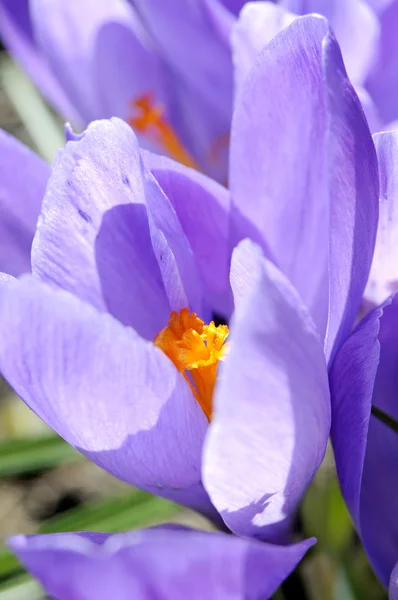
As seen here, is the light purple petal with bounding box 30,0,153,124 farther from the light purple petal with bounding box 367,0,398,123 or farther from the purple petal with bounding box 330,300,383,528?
the purple petal with bounding box 330,300,383,528

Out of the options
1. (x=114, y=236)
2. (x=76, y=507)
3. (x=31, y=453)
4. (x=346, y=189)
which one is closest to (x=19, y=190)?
(x=114, y=236)

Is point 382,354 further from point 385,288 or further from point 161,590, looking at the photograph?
point 161,590

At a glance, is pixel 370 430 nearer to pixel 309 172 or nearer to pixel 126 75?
pixel 309 172

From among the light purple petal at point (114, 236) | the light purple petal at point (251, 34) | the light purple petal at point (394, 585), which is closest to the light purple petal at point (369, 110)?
the light purple petal at point (251, 34)

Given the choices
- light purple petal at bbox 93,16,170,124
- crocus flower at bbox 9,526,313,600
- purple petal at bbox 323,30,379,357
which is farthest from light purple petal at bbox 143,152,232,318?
light purple petal at bbox 93,16,170,124

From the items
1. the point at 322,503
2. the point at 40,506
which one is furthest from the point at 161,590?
the point at 40,506

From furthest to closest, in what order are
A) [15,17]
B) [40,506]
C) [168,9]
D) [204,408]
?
[40,506]
[15,17]
[168,9]
[204,408]

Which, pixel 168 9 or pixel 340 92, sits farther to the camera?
pixel 168 9
